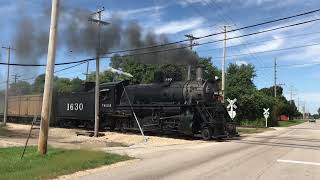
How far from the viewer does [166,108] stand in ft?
93.5

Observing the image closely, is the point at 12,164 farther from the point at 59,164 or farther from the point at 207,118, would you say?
the point at 207,118

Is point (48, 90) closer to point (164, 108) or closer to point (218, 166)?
point (218, 166)

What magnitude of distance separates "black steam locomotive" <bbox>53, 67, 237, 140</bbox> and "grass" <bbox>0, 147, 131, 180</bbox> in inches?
443

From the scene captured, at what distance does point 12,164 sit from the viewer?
45.9ft

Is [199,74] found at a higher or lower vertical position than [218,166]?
higher

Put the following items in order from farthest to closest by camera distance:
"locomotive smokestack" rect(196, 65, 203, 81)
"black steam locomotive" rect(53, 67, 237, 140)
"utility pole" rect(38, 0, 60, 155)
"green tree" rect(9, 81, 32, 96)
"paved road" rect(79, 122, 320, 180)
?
1. "green tree" rect(9, 81, 32, 96)
2. "locomotive smokestack" rect(196, 65, 203, 81)
3. "black steam locomotive" rect(53, 67, 237, 140)
4. "utility pole" rect(38, 0, 60, 155)
5. "paved road" rect(79, 122, 320, 180)

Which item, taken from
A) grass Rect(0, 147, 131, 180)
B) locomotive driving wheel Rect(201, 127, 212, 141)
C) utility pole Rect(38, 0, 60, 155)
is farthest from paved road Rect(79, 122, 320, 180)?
locomotive driving wheel Rect(201, 127, 212, 141)

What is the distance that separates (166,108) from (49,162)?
14.6 meters

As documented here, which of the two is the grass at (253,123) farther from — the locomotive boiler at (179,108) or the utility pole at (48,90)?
the utility pole at (48,90)

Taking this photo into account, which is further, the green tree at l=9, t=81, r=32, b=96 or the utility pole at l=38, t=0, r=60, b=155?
the green tree at l=9, t=81, r=32, b=96

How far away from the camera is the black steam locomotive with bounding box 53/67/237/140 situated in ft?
89.3

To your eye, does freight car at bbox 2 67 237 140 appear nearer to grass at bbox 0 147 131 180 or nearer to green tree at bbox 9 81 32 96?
grass at bbox 0 147 131 180

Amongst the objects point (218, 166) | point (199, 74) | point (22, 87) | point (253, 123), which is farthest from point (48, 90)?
point (22, 87)

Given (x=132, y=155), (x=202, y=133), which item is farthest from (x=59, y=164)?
(x=202, y=133)
